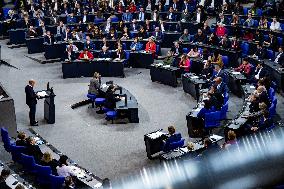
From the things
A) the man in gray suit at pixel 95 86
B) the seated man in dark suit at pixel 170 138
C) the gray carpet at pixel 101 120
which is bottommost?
the gray carpet at pixel 101 120

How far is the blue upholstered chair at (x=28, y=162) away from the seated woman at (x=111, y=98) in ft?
15.6

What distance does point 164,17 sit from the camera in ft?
94.4

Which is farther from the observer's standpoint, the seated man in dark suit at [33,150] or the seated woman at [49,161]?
the seated man in dark suit at [33,150]

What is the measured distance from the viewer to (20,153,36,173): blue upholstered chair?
12.3 metres

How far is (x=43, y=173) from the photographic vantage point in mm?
11781

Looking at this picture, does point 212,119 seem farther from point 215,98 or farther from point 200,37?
point 200,37

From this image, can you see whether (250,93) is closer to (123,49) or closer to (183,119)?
(183,119)

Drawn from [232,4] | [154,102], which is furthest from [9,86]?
[232,4]

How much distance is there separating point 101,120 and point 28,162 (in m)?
4.86

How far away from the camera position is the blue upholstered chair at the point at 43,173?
1167 cm

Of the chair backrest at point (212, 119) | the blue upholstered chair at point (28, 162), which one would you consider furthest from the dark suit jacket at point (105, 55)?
the blue upholstered chair at point (28, 162)

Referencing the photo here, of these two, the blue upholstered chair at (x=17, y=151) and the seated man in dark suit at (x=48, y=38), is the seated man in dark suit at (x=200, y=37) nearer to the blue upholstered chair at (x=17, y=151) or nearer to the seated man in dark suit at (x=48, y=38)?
the seated man in dark suit at (x=48, y=38)

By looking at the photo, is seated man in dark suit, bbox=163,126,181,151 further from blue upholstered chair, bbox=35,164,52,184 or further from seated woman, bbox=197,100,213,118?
blue upholstered chair, bbox=35,164,52,184

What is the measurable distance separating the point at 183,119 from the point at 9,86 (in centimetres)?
789
